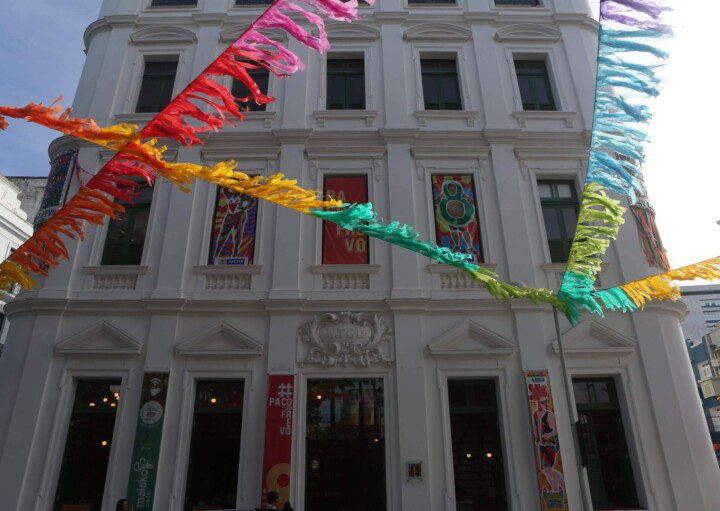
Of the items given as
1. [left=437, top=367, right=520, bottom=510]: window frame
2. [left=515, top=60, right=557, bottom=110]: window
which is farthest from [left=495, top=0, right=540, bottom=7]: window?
[left=437, top=367, right=520, bottom=510]: window frame

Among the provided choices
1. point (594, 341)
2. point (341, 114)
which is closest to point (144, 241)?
point (341, 114)

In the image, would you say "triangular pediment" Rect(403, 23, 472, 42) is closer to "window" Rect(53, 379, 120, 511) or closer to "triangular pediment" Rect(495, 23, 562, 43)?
"triangular pediment" Rect(495, 23, 562, 43)

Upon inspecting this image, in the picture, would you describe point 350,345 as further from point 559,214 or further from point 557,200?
point 557,200

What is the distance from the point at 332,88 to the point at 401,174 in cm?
350

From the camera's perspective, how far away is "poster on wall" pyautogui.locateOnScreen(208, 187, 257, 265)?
36.4ft

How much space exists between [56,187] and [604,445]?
13.7m

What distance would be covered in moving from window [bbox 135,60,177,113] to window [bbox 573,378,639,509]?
1238 centimetres

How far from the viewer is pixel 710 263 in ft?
22.6

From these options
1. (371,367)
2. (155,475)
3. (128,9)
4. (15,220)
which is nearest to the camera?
(155,475)

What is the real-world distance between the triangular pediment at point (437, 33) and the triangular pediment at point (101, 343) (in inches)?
419

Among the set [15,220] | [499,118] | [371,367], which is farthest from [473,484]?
[15,220]

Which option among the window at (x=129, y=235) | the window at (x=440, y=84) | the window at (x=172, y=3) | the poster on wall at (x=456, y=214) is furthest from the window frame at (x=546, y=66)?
the window at (x=129, y=235)

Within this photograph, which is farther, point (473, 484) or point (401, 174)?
point (401, 174)

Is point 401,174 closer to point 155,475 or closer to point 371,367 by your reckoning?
point 371,367
